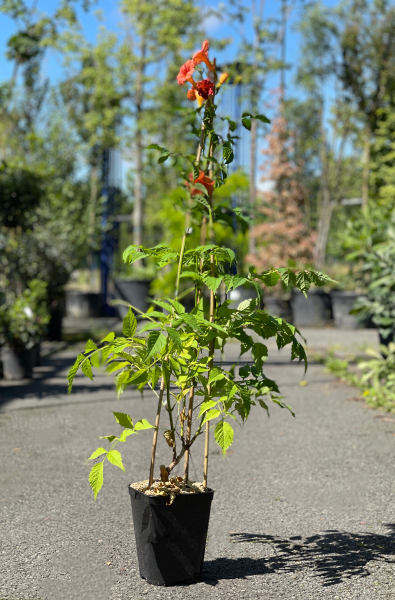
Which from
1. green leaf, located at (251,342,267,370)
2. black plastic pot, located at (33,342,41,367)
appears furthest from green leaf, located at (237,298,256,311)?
black plastic pot, located at (33,342,41,367)

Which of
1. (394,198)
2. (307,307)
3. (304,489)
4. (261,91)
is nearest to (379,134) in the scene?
(394,198)

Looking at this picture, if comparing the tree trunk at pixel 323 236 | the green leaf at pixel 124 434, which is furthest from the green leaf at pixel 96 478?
the tree trunk at pixel 323 236

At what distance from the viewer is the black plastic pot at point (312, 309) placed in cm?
1367

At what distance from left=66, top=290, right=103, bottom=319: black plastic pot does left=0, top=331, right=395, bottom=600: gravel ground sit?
915cm

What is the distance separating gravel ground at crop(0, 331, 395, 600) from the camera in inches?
102

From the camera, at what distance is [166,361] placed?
7.77 feet

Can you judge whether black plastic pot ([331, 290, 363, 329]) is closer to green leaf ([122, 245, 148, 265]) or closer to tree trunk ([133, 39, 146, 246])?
tree trunk ([133, 39, 146, 246])

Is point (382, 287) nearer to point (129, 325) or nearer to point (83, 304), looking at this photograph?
point (129, 325)

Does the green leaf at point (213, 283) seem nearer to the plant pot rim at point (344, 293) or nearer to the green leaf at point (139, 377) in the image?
the green leaf at point (139, 377)

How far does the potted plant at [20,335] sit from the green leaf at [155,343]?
212 inches

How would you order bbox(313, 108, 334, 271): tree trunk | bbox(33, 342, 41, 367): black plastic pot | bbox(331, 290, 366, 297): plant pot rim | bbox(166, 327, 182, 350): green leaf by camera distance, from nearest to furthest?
bbox(166, 327, 182, 350): green leaf
bbox(33, 342, 41, 367): black plastic pot
bbox(331, 290, 366, 297): plant pot rim
bbox(313, 108, 334, 271): tree trunk

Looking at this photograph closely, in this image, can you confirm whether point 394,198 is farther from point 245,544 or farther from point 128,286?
point 245,544

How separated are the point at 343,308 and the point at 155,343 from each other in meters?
11.4

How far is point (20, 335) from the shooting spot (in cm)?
743
